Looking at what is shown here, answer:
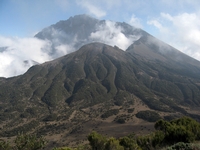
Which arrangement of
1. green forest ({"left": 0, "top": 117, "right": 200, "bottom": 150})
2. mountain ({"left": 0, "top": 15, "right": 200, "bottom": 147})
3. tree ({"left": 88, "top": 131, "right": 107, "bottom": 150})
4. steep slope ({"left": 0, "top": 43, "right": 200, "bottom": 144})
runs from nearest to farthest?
green forest ({"left": 0, "top": 117, "right": 200, "bottom": 150})
tree ({"left": 88, "top": 131, "right": 107, "bottom": 150})
mountain ({"left": 0, "top": 15, "right": 200, "bottom": 147})
steep slope ({"left": 0, "top": 43, "right": 200, "bottom": 144})

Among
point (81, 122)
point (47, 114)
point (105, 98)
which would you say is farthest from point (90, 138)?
point (105, 98)

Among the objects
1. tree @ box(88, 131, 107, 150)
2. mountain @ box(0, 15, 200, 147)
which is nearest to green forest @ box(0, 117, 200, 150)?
tree @ box(88, 131, 107, 150)

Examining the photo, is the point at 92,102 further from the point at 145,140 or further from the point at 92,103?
the point at 145,140

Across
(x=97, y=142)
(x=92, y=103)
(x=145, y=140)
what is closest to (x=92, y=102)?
(x=92, y=103)

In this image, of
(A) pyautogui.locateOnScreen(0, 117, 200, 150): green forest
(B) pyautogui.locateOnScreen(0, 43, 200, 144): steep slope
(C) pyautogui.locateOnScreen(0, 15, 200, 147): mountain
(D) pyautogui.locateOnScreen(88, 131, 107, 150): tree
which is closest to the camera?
(A) pyautogui.locateOnScreen(0, 117, 200, 150): green forest

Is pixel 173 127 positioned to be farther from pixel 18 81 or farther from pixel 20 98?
pixel 18 81

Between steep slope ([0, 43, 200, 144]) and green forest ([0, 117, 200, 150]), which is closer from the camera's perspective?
green forest ([0, 117, 200, 150])

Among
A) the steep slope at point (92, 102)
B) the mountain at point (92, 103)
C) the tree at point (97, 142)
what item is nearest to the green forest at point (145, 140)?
the tree at point (97, 142)

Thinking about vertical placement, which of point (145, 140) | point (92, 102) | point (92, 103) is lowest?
point (145, 140)

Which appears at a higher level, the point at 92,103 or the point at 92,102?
the point at 92,102

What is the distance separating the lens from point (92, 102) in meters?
150

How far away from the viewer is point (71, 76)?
650 ft

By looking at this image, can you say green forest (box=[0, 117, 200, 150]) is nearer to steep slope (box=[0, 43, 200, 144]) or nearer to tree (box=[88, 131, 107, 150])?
tree (box=[88, 131, 107, 150])

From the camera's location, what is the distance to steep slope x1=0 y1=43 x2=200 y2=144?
10806 centimetres
